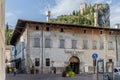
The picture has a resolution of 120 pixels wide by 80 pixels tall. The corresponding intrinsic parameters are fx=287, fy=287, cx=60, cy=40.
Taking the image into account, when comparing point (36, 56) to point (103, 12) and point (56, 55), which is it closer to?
point (56, 55)

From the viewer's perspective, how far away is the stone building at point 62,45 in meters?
48.5

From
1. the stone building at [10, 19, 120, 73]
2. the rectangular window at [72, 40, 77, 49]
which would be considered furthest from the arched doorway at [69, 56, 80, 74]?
the rectangular window at [72, 40, 77, 49]

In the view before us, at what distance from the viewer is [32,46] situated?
1907 inches

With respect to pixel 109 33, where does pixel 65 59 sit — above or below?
below

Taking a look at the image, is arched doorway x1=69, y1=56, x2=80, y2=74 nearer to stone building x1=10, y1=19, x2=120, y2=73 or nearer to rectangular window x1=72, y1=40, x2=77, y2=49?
stone building x1=10, y1=19, x2=120, y2=73

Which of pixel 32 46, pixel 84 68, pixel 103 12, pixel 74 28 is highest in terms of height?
pixel 103 12

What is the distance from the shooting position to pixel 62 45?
51375 millimetres

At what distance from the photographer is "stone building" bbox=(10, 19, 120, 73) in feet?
159

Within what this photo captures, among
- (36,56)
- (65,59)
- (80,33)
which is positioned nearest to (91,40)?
(80,33)

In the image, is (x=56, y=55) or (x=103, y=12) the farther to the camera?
(x=103, y=12)

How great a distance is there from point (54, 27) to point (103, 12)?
58516 millimetres

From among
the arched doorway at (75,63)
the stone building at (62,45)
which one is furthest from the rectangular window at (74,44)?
the arched doorway at (75,63)

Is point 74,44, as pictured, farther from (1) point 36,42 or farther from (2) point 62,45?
(1) point 36,42

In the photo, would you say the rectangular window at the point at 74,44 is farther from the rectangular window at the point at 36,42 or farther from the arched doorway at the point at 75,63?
the rectangular window at the point at 36,42
